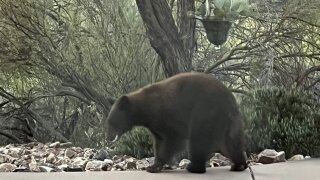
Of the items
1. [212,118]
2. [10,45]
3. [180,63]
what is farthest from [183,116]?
[10,45]

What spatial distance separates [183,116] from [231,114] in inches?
13.4

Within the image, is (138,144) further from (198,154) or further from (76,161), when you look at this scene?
(198,154)

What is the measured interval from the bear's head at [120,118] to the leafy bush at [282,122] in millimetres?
1282

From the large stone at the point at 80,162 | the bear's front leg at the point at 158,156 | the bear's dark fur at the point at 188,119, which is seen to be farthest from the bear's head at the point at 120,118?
the large stone at the point at 80,162

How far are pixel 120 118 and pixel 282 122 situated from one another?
1588 millimetres

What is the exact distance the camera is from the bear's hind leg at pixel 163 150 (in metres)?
4.89

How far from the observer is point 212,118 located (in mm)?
4844

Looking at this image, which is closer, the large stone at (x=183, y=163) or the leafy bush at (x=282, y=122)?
the large stone at (x=183, y=163)

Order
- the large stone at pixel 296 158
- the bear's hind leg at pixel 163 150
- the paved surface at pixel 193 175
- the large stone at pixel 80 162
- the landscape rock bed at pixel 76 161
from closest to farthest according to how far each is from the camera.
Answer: the paved surface at pixel 193 175, the bear's hind leg at pixel 163 150, the landscape rock bed at pixel 76 161, the large stone at pixel 80 162, the large stone at pixel 296 158

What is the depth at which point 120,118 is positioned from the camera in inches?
197

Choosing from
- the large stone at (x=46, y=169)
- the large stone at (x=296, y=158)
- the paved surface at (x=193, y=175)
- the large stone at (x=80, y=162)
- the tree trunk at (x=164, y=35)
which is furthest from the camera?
the tree trunk at (x=164, y=35)

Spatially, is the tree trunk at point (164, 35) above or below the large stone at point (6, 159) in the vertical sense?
above

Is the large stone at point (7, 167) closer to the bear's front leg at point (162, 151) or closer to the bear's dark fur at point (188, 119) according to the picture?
the bear's dark fur at point (188, 119)

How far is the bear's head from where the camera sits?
4.95 meters
